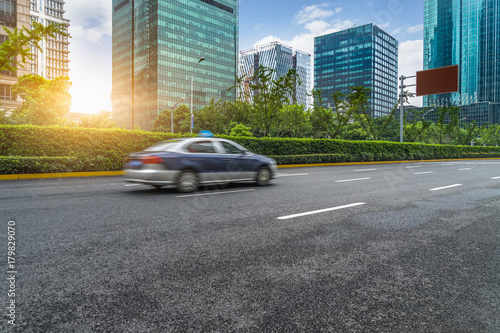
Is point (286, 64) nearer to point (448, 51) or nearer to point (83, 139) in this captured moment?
point (448, 51)

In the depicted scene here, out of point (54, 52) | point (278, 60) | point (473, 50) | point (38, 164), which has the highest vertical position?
point (278, 60)

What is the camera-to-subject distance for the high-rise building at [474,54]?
122500 millimetres

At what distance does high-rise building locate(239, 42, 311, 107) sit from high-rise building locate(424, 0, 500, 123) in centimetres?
6138

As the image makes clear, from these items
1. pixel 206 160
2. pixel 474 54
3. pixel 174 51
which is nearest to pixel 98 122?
pixel 206 160

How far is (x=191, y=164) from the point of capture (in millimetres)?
8086

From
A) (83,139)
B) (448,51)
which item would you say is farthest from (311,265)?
(448,51)

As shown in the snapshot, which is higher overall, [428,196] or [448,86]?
[448,86]

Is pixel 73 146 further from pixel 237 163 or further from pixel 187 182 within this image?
pixel 237 163

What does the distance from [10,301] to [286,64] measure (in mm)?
176141

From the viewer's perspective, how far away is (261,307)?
2238 mm

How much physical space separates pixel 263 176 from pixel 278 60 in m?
164

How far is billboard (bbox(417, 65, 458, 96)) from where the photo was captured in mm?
24234

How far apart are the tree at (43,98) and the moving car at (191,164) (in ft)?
108

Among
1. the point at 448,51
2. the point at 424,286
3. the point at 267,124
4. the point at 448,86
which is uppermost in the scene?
the point at 448,51
